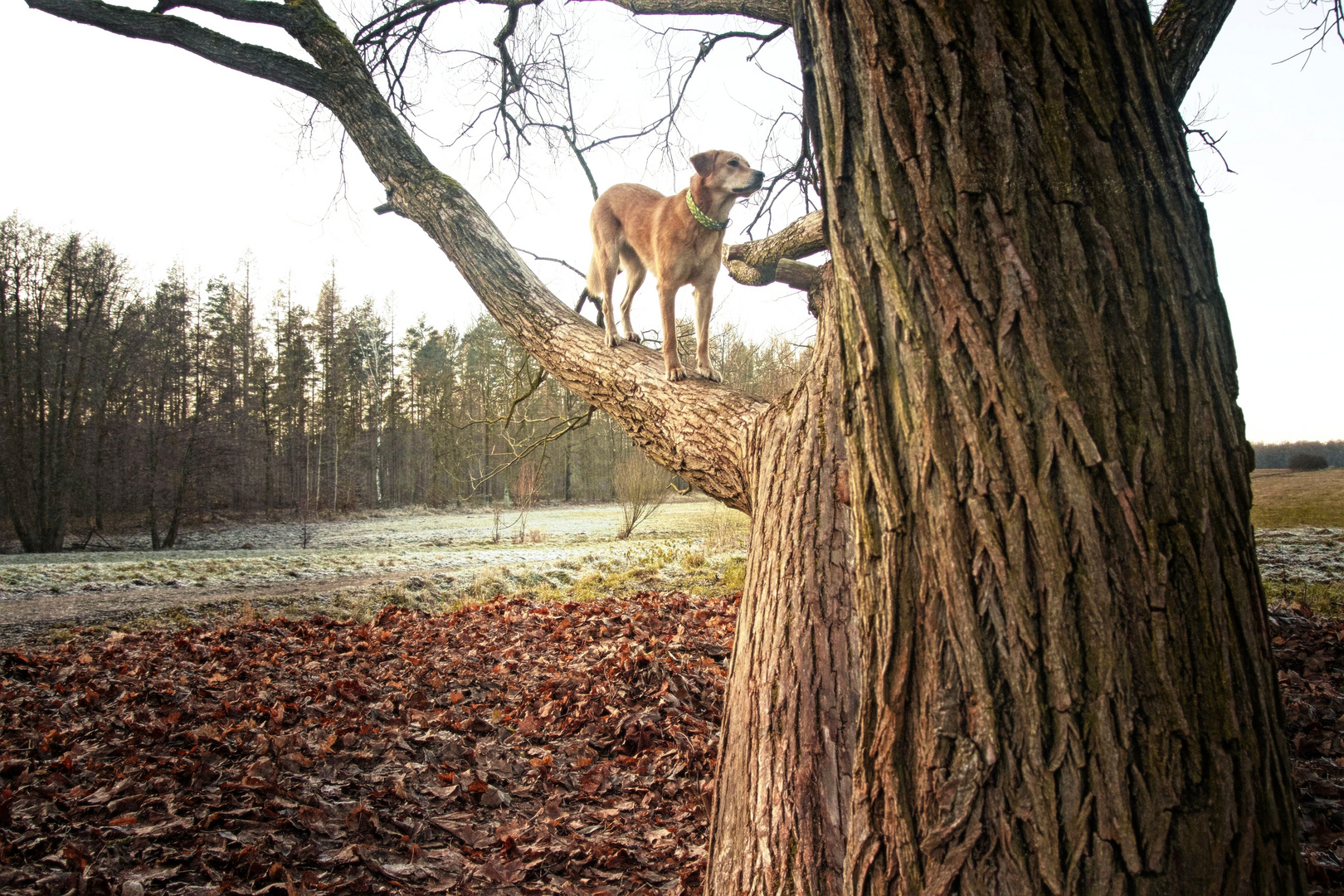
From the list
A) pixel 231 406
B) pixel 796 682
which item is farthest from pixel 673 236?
pixel 231 406

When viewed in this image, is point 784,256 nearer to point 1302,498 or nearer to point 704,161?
point 704,161

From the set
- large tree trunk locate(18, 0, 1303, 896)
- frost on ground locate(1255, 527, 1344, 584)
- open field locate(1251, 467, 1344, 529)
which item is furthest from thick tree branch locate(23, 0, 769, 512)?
open field locate(1251, 467, 1344, 529)

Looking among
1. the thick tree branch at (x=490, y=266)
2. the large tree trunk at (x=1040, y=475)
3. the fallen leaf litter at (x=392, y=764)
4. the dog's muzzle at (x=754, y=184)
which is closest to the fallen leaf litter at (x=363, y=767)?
the fallen leaf litter at (x=392, y=764)

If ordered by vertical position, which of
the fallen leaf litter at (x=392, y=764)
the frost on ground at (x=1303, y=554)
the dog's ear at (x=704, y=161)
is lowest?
Answer: the fallen leaf litter at (x=392, y=764)

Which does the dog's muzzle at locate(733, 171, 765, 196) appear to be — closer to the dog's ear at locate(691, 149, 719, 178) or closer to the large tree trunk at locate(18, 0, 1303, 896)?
the dog's ear at locate(691, 149, 719, 178)

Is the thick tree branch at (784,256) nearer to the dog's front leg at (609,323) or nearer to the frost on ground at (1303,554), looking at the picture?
the dog's front leg at (609,323)

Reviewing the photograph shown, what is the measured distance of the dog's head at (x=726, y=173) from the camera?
426cm

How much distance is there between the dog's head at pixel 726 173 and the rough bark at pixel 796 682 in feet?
7.82

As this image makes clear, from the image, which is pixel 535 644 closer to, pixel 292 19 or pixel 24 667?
pixel 24 667

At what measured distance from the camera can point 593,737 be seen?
4016 mm

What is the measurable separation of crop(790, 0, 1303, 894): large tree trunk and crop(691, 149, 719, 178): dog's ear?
3081mm

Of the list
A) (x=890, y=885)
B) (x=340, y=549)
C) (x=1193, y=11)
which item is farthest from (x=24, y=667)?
(x=340, y=549)

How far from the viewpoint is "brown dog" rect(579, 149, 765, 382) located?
427 cm

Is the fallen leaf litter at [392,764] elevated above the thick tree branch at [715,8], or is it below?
below
